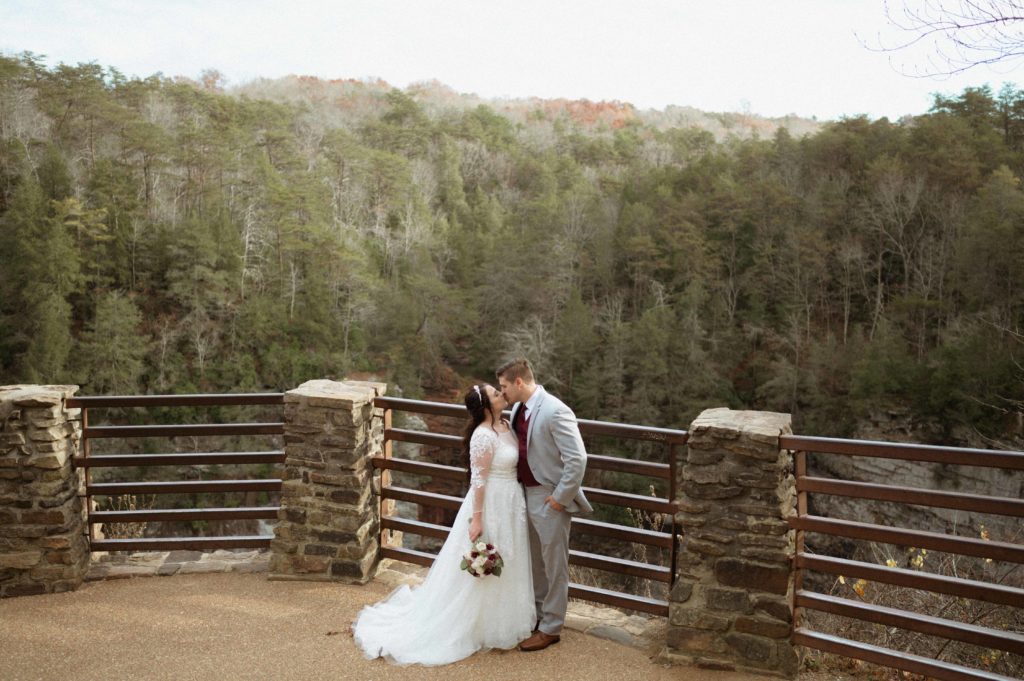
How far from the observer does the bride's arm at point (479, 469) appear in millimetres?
→ 4324

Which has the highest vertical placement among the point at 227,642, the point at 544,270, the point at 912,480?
the point at 544,270

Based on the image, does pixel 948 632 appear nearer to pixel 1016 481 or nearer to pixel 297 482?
pixel 297 482

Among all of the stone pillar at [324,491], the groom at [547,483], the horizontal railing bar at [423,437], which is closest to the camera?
the groom at [547,483]

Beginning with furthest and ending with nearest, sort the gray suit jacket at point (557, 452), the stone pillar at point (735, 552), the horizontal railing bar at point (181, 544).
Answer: the horizontal railing bar at point (181, 544), the gray suit jacket at point (557, 452), the stone pillar at point (735, 552)

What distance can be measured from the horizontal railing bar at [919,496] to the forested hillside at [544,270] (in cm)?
2609

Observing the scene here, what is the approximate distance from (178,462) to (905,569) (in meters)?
4.56

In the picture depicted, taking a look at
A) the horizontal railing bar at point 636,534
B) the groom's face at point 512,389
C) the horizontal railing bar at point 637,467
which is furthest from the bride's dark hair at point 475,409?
the horizontal railing bar at point 636,534

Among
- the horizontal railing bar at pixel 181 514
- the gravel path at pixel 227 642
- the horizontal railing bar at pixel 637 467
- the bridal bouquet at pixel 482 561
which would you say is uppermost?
the horizontal railing bar at pixel 637 467

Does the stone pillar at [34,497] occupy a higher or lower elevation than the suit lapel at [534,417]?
lower

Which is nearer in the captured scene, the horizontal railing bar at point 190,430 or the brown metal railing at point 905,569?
the brown metal railing at point 905,569

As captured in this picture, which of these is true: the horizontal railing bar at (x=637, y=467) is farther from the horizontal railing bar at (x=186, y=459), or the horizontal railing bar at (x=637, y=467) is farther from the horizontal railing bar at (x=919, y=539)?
the horizontal railing bar at (x=186, y=459)

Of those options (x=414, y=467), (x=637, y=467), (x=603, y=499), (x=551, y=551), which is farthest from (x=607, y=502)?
(x=414, y=467)

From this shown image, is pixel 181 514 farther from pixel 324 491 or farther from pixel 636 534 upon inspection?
pixel 636 534

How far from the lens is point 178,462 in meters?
5.55
